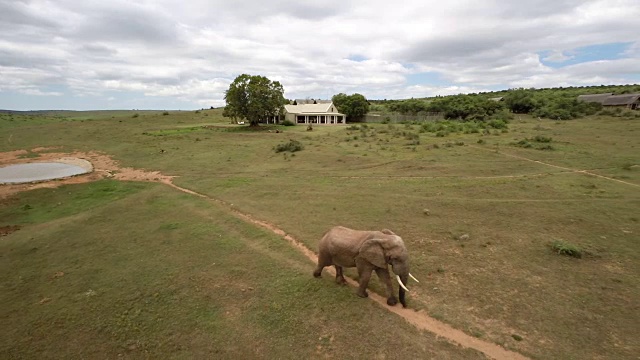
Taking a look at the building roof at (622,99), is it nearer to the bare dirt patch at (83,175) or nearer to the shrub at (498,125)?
the shrub at (498,125)

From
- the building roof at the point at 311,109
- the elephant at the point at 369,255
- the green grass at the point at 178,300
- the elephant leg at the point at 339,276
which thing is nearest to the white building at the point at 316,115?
the building roof at the point at 311,109

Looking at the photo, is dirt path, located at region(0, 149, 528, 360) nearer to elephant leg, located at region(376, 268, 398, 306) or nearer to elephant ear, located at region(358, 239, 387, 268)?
elephant leg, located at region(376, 268, 398, 306)

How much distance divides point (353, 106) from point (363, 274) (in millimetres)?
62098

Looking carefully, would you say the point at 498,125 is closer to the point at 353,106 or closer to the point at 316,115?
the point at 353,106

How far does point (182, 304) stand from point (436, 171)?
19.5 meters

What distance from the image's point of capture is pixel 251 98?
2060 inches

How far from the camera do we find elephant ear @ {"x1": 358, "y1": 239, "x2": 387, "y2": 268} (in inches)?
391

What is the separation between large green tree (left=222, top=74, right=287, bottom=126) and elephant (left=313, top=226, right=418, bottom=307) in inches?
1737

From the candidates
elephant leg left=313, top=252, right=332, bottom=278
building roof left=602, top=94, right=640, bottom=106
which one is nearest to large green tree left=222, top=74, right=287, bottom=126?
elephant leg left=313, top=252, right=332, bottom=278

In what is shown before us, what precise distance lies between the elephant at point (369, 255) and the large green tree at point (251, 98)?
44.1 meters

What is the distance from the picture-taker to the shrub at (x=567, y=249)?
12.3 meters

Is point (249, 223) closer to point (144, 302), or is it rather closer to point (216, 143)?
point (144, 302)

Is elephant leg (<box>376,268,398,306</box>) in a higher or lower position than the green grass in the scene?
higher

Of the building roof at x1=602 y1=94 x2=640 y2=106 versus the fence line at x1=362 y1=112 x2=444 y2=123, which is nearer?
→ the building roof at x1=602 y1=94 x2=640 y2=106
